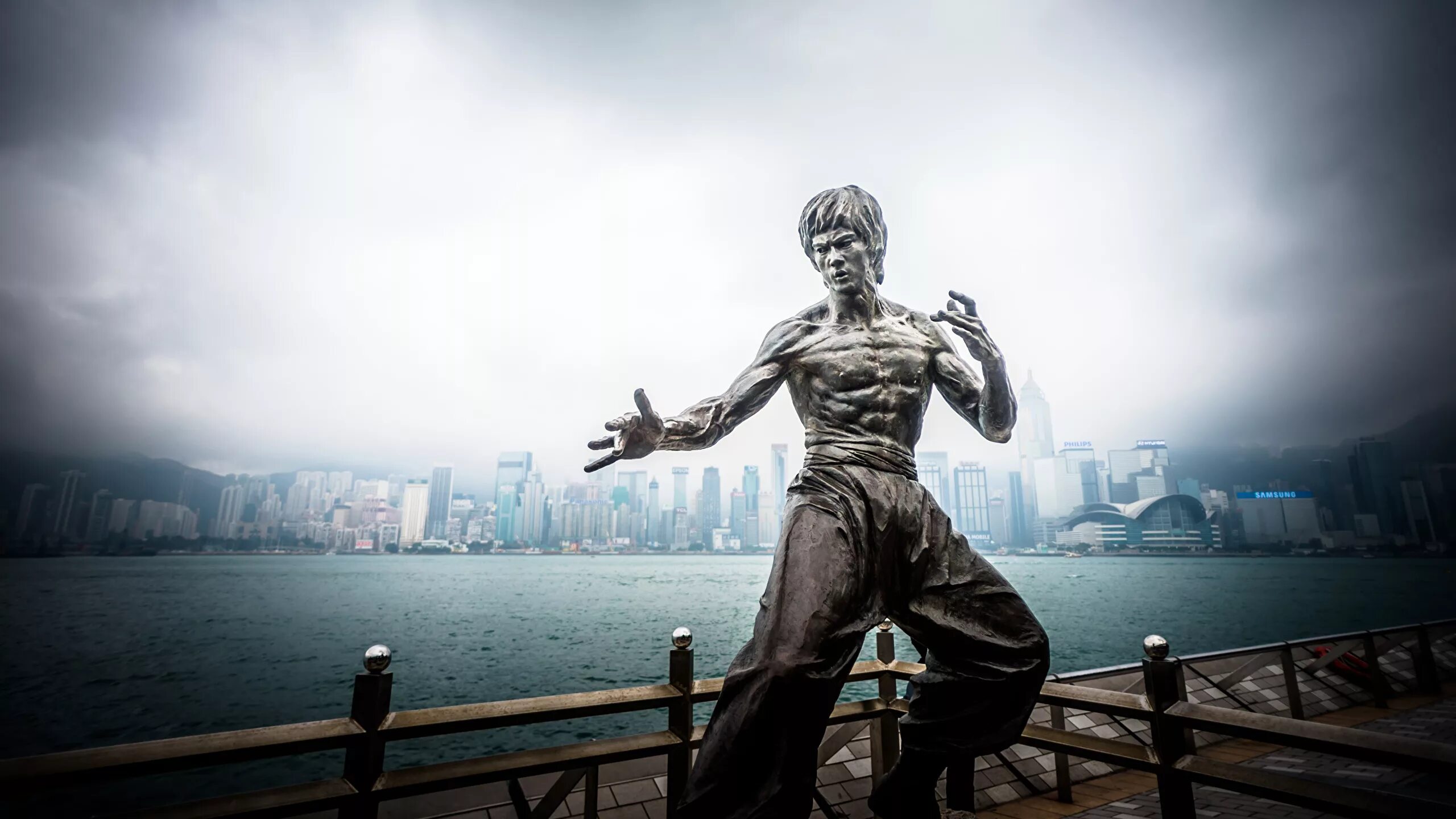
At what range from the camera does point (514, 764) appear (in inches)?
119

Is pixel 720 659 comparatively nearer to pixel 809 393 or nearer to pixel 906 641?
pixel 906 641

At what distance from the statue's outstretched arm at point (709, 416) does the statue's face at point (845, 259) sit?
0.27m

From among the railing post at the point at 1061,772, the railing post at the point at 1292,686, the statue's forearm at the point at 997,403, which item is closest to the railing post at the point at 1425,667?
the railing post at the point at 1292,686

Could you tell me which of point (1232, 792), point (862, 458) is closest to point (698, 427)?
point (862, 458)

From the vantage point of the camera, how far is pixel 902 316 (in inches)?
124

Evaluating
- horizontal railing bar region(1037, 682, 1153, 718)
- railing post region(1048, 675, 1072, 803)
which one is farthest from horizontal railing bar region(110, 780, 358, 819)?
railing post region(1048, 675, 1072, 803)

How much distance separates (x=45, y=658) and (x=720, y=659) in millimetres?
41517

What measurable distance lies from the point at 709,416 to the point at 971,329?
115cm

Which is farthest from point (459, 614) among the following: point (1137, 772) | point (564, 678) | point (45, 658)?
point (1137, 772)

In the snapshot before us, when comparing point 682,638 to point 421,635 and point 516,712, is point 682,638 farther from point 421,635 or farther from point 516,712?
point 421,635

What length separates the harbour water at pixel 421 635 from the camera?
85.3ft

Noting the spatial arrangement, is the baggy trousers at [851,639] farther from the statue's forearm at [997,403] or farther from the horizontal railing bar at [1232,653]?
the horizontal railing bar at [1232,653]

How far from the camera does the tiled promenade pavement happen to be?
15.8 feet

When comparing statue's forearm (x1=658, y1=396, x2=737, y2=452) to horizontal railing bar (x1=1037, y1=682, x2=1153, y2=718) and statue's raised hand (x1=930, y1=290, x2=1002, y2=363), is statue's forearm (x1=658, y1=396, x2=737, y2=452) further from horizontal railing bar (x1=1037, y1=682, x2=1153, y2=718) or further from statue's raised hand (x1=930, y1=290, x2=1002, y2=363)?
horizontal railing bar (x1=1037, y1=682, x2=1153, y2=718)
